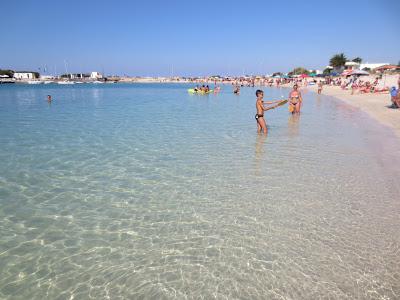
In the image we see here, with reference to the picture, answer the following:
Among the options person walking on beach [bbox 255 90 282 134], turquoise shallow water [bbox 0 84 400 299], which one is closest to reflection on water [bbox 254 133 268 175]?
turquoise shallow water [bbox 0 84 400 299]

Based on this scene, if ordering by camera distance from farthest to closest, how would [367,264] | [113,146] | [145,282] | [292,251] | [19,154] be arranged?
1. [113,146]
2. [19,154]
3. [292,251]
4. [367,264]
5. [145,282]

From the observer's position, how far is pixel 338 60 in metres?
84.2

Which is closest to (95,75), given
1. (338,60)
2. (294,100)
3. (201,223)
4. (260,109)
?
(338,60)

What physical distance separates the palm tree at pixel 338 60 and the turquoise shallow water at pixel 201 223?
84317mm

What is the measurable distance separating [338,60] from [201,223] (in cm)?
9210

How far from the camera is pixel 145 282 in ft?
11.2

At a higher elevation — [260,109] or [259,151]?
[260,109]

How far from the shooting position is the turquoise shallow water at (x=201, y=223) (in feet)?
11.2

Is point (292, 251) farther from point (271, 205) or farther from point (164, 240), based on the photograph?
point (164, 240)

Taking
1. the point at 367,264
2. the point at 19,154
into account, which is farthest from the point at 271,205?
Answer: the point at 19,154

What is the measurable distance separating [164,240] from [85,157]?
17.5ft

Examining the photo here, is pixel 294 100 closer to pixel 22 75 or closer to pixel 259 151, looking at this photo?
pixel 259 151

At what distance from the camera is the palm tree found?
3287 inches

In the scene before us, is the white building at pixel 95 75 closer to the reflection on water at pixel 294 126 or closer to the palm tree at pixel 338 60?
the palm tree at pixel 338 60
